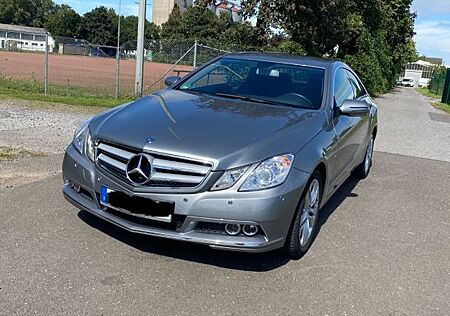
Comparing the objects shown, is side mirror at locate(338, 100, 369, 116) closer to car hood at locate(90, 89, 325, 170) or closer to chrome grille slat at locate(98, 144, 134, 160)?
car hood at locate(90, 89, 325, 170)

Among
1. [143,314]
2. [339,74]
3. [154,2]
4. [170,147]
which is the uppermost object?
[154,2]

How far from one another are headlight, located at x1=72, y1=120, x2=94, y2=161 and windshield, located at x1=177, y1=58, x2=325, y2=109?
1.35 m

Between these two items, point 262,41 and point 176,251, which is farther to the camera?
point 262,41

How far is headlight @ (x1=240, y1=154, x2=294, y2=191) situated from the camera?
3.46 m

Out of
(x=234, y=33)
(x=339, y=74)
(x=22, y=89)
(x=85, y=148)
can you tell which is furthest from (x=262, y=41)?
(x=85, y=148)

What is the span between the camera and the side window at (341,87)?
16.9 feet

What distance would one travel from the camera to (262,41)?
63.2 ft

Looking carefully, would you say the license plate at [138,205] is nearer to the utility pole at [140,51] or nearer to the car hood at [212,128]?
the car hood at [212,128]

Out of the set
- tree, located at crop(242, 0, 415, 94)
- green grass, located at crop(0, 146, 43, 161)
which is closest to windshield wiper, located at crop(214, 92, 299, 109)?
green grass, located at crop(0, 146, 43, 161)

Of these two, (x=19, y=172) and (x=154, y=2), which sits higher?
(x=154, y=2)

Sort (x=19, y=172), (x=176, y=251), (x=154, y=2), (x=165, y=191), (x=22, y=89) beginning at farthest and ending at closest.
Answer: (x=154, y=2)
(x=22, y=89)
(x=19, y=172)
(x=176, y=251)
(x=165, y=191)

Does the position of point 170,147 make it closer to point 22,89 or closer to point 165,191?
point 165,191

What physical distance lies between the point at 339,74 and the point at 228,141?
2411 mm

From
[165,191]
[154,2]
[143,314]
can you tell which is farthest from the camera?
[154,2]
